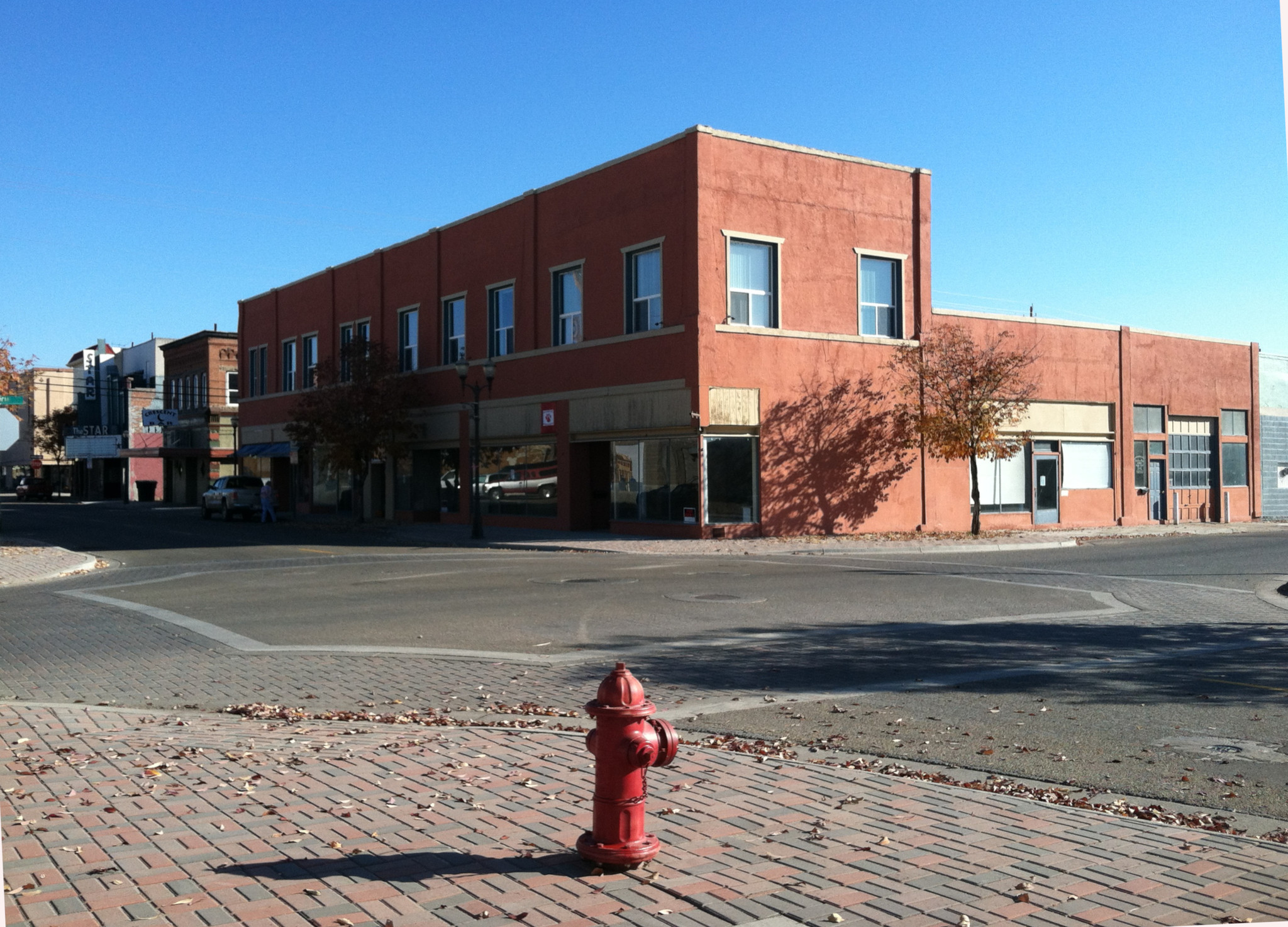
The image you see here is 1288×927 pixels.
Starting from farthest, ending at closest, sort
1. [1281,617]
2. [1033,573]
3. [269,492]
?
[269,492]
[1033,573]
[1281,617]

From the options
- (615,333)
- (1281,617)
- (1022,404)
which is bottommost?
(1281,617)

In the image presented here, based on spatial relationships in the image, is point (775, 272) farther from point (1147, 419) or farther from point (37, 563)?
point (37, 563)

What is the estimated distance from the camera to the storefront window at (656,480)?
29.0 metres

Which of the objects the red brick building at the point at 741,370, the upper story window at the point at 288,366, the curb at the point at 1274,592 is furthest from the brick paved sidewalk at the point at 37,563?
the upper story window at the point at 288,366

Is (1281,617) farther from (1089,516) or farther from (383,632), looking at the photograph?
(1089,516)

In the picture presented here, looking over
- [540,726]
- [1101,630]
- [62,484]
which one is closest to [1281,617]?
[1101,630]

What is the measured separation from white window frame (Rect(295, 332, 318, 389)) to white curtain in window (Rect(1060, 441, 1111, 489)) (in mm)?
30123

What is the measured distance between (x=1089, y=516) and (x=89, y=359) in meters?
72.3

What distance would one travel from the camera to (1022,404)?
3216cm

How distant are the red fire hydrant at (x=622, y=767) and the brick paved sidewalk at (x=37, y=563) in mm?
17941

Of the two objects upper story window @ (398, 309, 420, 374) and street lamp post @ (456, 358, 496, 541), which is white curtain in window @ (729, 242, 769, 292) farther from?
upper story window @ (398, 309, 420, 374)

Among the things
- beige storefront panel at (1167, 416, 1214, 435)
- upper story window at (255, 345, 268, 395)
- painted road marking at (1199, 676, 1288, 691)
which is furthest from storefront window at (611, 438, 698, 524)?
upper story window at (255, 345, 268, 395)

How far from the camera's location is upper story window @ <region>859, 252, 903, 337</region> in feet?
104

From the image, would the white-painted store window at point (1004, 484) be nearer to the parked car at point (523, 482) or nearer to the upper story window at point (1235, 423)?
the upper story window at point (1235, 423)
